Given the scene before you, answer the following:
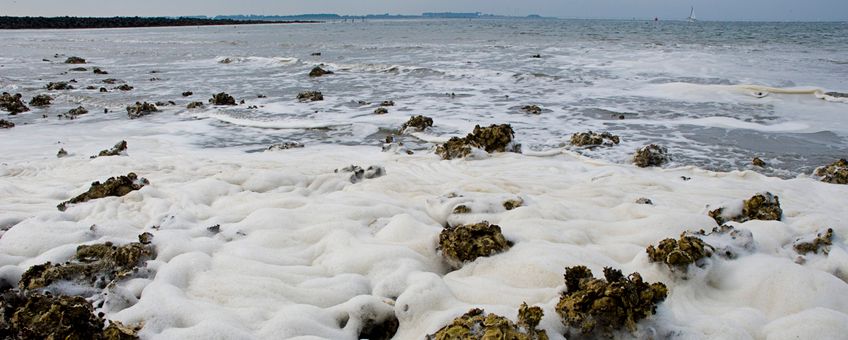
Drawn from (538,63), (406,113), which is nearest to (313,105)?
(406,113)

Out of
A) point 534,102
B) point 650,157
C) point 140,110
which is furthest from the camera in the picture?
point 534,102

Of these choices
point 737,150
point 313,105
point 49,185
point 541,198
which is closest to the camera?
point 541,198

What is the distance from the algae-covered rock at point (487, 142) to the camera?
7105 millimetres

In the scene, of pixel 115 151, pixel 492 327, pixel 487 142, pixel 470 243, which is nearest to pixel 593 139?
pixel 487 142

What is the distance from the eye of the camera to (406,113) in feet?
36.8

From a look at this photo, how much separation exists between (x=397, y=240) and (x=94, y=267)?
2084mm

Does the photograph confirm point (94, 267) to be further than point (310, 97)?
No

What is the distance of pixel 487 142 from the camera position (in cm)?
725

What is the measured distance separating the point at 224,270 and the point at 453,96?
35.2 ft

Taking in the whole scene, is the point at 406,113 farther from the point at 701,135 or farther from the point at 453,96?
the point at 701,135

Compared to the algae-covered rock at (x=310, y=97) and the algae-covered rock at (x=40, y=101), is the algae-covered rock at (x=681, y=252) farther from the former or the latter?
the algae-covered rock at (x=40, y=101)

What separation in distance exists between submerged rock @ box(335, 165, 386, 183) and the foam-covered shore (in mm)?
110

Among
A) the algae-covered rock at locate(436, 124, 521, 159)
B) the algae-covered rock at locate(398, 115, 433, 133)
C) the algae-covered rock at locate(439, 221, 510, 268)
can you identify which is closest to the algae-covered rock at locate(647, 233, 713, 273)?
the algae-covered rock at locate(439, 221, 510, 268)

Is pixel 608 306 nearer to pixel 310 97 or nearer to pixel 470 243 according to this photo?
pixel 470 243
